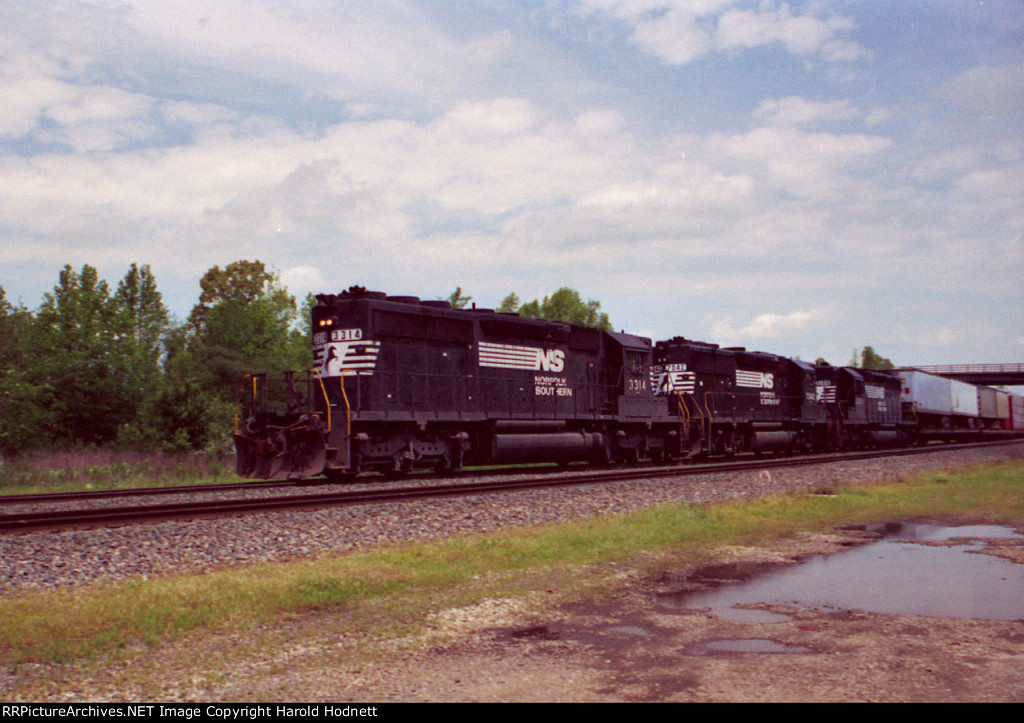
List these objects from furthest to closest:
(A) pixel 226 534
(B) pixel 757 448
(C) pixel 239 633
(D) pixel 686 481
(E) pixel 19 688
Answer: (B) pixel 757 448, (D) pixel 686 481, (A) pixel 226 534, (C) pixel 239 633, (E) pixel 19 688

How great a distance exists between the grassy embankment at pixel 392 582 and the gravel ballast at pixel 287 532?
64 cm

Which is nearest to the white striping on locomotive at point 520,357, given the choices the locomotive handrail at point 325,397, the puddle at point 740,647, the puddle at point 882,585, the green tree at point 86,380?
the locomotive handrail at point 325,397

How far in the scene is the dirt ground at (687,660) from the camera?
4.62 meters

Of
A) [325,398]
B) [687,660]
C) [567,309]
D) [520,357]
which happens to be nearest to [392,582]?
[687,660]

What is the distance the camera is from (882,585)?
7707 mm

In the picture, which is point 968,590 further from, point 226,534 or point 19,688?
point 226,534

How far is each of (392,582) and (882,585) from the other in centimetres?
464

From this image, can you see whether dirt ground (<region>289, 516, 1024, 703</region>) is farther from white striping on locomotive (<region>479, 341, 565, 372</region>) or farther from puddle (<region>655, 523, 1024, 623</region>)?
white striping on locomotive (<region>479, 341, 565, 372</region>)

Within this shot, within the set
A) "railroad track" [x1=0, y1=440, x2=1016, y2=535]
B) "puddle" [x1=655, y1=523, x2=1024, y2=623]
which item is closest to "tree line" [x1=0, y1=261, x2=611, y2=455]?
"railroad track" [x1=0, y1=440, x2=1016, y2=535]

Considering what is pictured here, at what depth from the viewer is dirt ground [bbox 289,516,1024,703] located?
15.2 feet

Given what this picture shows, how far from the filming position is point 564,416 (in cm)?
2377

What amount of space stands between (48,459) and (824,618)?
2694 cm
